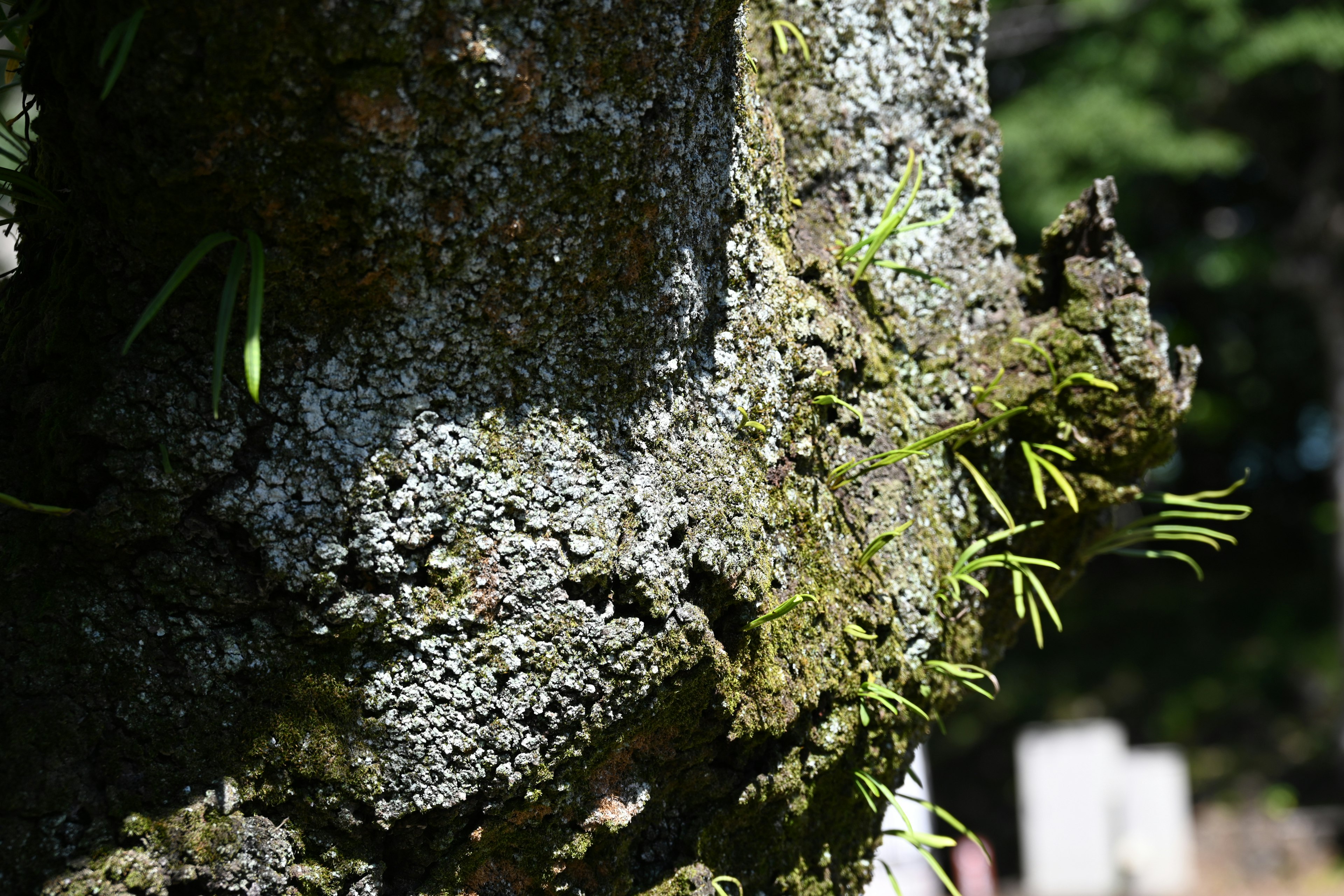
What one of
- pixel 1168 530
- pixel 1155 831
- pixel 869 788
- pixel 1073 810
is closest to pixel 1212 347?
pixel 1155 831

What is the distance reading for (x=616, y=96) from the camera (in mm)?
1049

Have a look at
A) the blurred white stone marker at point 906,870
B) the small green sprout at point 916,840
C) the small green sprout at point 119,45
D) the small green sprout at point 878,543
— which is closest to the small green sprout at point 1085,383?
the small green sprout at point 878,543

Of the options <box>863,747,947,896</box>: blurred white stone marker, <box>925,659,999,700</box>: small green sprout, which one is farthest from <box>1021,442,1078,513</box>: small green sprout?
<box>863,747,947,896</box>: blurred white stone marker

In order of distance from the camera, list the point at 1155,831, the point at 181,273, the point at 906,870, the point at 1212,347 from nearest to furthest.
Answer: the point at 181,273 → the point at 906,870 → the point at 1155,831 → the point at 1212,347

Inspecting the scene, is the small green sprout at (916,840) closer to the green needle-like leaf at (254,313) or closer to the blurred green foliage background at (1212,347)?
the green needle-like leaf at (254,313)

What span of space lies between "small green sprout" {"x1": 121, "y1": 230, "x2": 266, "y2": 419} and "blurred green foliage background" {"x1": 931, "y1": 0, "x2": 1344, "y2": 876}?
643cm

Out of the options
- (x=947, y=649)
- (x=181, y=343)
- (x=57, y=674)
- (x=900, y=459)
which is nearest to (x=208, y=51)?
(x=181, y=343)

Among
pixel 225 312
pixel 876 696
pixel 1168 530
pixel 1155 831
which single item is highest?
pixel 225 312

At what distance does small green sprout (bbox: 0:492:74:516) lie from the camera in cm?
101

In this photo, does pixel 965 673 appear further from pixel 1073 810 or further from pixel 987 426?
pixel 1073 810

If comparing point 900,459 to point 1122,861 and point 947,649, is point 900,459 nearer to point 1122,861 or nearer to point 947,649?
point 947,649

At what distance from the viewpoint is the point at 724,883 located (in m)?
1.33

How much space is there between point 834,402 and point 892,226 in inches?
12.5

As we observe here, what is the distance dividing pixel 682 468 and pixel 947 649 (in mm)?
597
